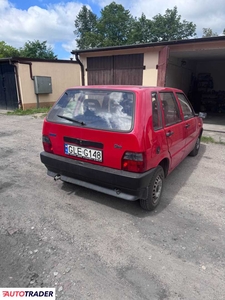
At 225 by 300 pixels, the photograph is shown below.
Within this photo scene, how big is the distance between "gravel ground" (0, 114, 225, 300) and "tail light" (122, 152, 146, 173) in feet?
2.37

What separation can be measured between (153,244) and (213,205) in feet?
4.27

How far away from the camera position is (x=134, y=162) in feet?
7.86

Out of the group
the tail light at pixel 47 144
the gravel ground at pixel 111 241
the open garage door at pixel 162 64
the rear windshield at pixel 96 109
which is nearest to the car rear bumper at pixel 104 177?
the tail light at pixel 47 144

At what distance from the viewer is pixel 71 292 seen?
67.6 inches

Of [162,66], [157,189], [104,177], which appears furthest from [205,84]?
[104,177]

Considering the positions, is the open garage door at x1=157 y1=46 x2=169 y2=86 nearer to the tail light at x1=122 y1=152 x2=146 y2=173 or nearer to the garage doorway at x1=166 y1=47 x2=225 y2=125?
the garage doorway at x1=166 y1=47 x2=225 y2=125

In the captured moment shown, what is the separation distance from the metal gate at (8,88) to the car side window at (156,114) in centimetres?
1150

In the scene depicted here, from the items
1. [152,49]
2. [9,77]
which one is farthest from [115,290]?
[9,77]

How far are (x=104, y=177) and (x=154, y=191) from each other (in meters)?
0.75

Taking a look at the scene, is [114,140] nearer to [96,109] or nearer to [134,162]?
[134,162]

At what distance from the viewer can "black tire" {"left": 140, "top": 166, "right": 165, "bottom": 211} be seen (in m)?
2.68

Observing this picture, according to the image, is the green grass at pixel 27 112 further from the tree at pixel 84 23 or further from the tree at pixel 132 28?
the tree at pixel 84 23

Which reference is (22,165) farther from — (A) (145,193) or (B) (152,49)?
(B) (152,49)

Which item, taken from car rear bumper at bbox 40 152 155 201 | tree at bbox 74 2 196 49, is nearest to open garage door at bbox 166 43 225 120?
car rear bumper at bbox 40 152 155 201
